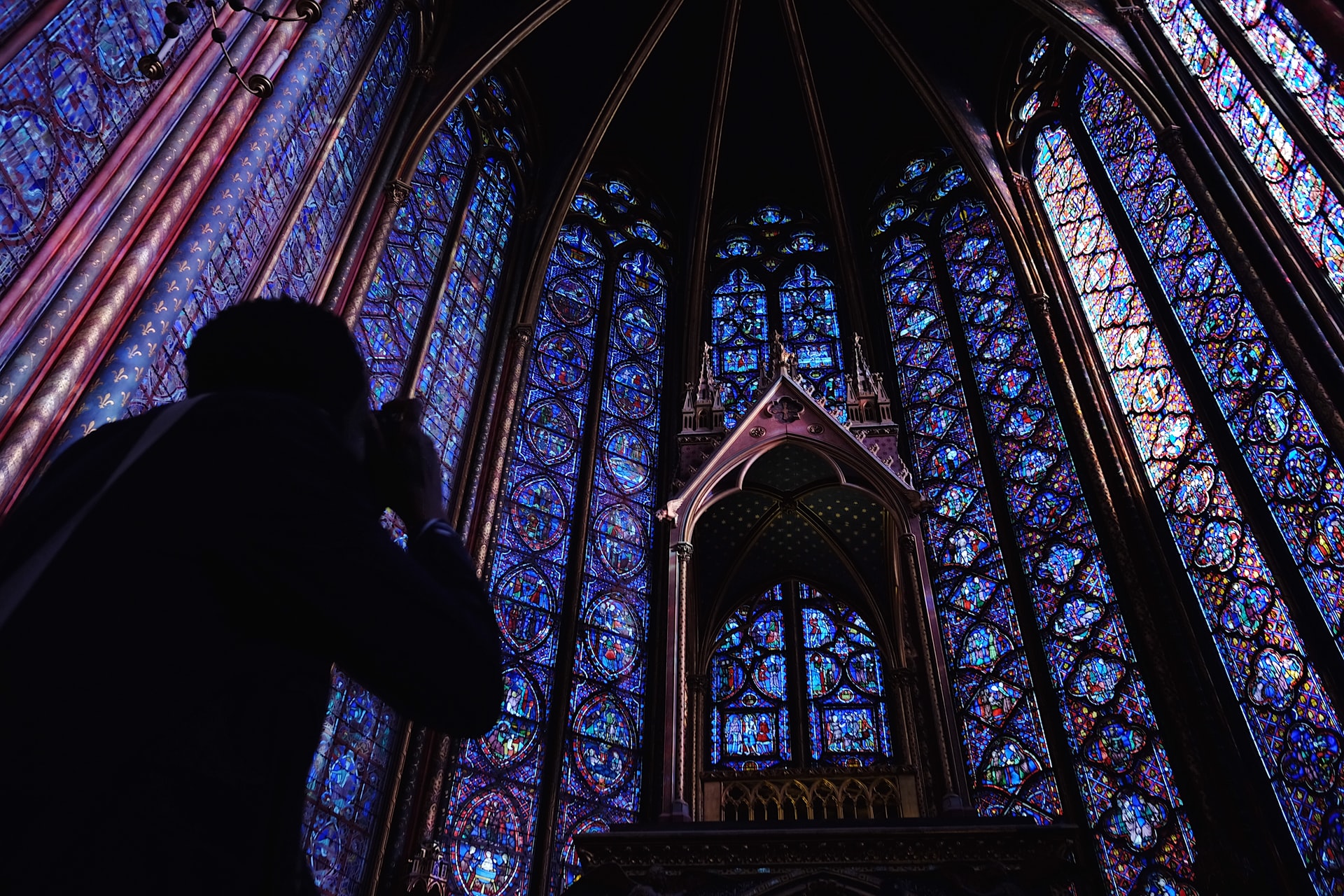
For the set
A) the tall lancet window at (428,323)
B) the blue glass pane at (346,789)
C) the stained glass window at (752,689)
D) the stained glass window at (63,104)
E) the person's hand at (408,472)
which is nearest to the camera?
the person's hand at (408,472)

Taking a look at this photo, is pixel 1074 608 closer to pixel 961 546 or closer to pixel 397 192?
pixel 961 546

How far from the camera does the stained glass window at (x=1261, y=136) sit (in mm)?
6117

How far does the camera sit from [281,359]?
1053 millimetres

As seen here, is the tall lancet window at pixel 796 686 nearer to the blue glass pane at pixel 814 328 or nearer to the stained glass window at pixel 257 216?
the blue glass pane at pixel 814 328

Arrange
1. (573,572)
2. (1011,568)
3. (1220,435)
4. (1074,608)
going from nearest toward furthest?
1. (1220,435)
2. (1074,608)
3. (1011,568)
4. (573,572)

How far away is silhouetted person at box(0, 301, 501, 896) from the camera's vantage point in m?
0.72

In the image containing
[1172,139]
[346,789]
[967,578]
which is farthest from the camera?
[967,578]

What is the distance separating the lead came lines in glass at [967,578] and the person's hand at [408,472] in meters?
6.77

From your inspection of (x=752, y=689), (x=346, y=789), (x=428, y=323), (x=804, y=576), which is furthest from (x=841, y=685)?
(x=428, y=323)

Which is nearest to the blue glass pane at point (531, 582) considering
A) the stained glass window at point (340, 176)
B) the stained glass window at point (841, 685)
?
the stained glass window at point (841, 685)

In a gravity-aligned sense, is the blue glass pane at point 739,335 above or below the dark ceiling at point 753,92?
below

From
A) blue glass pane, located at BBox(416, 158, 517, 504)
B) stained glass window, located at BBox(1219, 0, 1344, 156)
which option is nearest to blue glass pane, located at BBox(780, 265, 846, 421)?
blue glass pane, located at BBox(416, 158, 517, 504)

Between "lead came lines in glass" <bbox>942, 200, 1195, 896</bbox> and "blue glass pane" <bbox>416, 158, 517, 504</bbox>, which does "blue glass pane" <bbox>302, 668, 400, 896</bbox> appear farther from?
"lead came lines in glass" <bbox>942, 200, 1195, 896</bbox>

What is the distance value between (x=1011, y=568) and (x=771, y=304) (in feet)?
17.1
